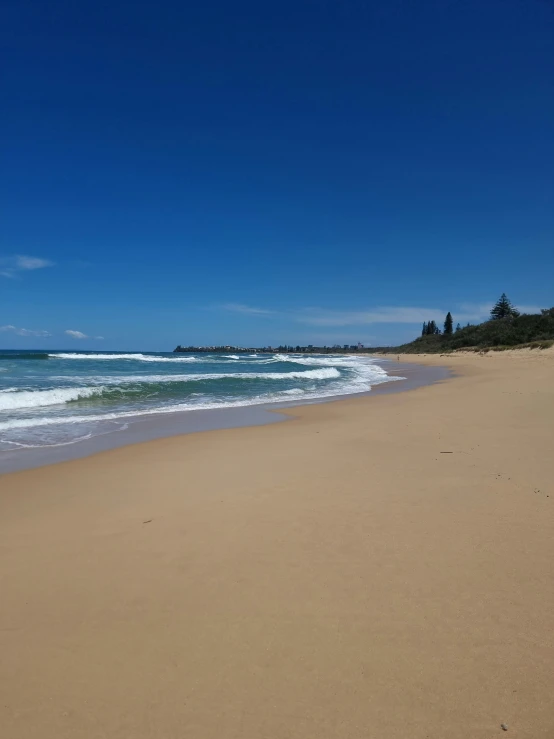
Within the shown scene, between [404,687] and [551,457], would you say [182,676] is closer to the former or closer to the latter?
[404,687]

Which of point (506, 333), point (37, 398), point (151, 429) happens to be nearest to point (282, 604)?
point (151, 429)

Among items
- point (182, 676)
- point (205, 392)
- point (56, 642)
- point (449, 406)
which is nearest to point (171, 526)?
point (56, 642)

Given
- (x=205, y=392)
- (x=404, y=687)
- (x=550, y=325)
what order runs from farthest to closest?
1. (x=550, y=325)
2. (x=205, y=392)
3. (x=404, y=687)

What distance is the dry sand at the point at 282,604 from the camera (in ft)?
5.88

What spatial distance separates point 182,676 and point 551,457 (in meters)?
5.08

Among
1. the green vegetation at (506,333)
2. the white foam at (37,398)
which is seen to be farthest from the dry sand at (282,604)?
the green vegetation at (506,333)

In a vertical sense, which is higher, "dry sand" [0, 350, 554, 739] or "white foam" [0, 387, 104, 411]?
"white foam" [0, 387, 104, 411]

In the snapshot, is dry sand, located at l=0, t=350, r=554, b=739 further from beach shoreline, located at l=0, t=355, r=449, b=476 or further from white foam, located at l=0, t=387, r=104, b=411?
white foam, located at l=0, t=387, r=104, b=411

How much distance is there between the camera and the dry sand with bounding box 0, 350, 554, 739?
70.6 inches

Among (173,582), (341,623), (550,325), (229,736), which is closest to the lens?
(229,736)

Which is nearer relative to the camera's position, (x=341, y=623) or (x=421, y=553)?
(x=341, y=623)

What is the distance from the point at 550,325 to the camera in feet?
144

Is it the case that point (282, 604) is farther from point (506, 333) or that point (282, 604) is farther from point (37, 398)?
point (506, 333)

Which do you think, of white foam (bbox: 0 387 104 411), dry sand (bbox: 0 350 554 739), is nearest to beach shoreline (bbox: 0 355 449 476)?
dry sand (bbox: 0 350 554 739)
